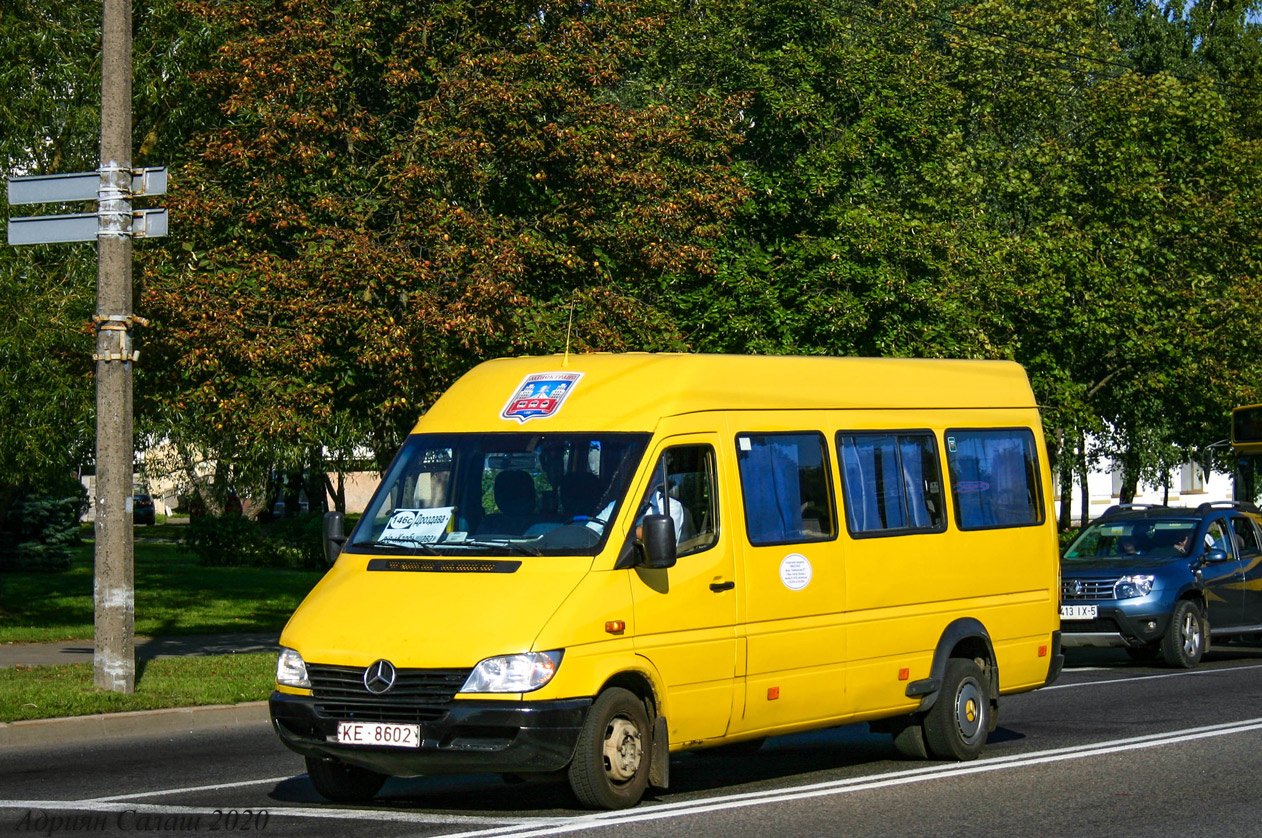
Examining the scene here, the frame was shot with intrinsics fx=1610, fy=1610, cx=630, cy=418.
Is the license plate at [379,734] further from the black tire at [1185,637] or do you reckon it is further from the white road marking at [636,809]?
the black tire at [1185,637]

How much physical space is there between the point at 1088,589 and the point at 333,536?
1102 cm

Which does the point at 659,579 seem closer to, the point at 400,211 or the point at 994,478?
the point at 994,478

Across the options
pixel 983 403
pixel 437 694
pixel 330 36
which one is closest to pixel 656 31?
pixel 330 36

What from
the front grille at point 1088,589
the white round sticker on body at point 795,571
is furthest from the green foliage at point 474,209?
the front grille at point 1088,589

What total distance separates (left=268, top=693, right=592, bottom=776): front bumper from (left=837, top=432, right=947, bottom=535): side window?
9.48ft

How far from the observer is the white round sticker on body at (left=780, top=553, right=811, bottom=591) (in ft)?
30.9

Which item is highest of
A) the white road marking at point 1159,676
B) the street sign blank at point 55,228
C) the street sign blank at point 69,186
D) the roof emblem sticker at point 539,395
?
the street sign blank at point 69,186

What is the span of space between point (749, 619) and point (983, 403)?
3335mm

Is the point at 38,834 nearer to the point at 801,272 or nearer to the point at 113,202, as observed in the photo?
the point at 113,202

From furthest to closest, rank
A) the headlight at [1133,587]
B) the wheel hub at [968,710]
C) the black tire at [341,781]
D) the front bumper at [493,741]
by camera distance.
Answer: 1. the headlight at [1133,587]
2. the wheel hub at [968,710]
3. the black tire at [341,781]
4. the front bumper at [493,741]

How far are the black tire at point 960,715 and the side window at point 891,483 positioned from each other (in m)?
0.98

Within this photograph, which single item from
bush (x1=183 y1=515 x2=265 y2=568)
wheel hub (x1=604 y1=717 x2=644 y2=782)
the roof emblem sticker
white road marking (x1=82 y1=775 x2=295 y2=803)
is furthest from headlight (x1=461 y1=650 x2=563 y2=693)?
bush (x1=183 y1=515 x2=265 y2=568)

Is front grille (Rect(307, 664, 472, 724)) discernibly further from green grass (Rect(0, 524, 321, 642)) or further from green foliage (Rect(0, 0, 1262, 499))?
green grass (Rect(0, 524, 321, 642))

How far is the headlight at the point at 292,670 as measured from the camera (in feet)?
27.2
